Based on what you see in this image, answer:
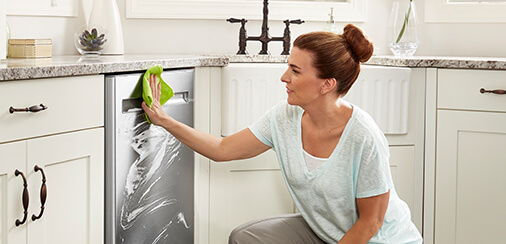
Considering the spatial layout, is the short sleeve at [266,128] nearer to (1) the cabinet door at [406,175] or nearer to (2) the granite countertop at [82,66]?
(2) the granite countertop at [82,66]

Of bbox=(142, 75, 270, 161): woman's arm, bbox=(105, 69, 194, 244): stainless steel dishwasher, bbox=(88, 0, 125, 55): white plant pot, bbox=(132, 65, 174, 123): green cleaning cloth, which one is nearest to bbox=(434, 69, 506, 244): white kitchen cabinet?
bbox=(142, 75, 270, 161): woman's arm

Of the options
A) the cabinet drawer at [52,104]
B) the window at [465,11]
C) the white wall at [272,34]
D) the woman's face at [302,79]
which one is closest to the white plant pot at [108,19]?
the white wall at [272,34]

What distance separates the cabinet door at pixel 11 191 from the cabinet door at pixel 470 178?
1.51 meters

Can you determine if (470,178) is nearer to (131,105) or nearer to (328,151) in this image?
(328,151)

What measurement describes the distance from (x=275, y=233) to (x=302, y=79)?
1.59 feet

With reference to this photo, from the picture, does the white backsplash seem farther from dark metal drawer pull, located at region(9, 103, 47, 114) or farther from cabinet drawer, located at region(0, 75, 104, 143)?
dark metal drawer pull, located at region(9, 103, 47, 114)

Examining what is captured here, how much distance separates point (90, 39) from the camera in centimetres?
233

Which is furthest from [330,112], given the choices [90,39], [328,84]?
[90,39]

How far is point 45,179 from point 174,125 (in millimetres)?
479

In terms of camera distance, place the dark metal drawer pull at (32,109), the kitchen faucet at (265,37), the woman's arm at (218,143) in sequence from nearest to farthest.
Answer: the dark metal drawer pull at (32,109) < the woman's arm at (218,143) < the kitchen faucet at (265,37)

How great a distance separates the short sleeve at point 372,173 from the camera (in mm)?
1720

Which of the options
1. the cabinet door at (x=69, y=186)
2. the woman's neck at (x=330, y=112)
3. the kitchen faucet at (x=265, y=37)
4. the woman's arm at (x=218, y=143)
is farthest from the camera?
the kitchen faucet at (x=265, y=37)

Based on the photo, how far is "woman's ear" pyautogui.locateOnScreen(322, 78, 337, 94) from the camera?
1.75 m

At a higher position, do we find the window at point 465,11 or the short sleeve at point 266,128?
the window at point 465,11
